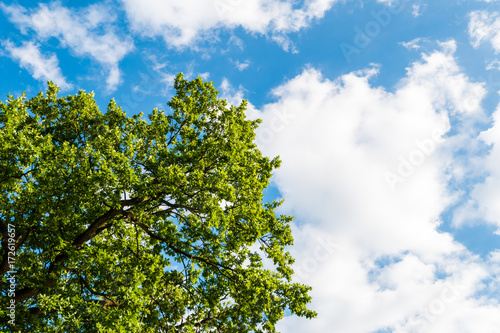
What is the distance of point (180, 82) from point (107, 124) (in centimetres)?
494

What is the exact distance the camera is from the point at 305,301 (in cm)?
1608

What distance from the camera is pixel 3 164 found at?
1446 cm

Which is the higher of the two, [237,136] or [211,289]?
[237,136]

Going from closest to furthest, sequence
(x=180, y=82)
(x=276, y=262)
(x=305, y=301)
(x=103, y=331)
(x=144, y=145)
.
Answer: (x=103, y=331) → (x=305, y=301) → (x=276, y=262) → (x=144, y=145) → (x=180, y=82)

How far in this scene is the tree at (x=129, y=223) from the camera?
1444 centimetres

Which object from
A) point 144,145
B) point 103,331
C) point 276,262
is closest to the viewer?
point 103,331

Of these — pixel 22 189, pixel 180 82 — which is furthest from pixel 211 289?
pixel 180 82

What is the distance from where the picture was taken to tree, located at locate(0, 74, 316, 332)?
47.4 feet

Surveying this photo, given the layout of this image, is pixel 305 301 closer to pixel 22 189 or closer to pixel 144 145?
pixel 144 145

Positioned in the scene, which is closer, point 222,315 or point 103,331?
point 103,331

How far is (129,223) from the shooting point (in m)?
17.2

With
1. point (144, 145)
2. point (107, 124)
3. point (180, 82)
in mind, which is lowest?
point (144, 145)

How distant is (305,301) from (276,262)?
2.23 m

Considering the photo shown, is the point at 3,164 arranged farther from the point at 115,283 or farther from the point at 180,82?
the point at 180,82
